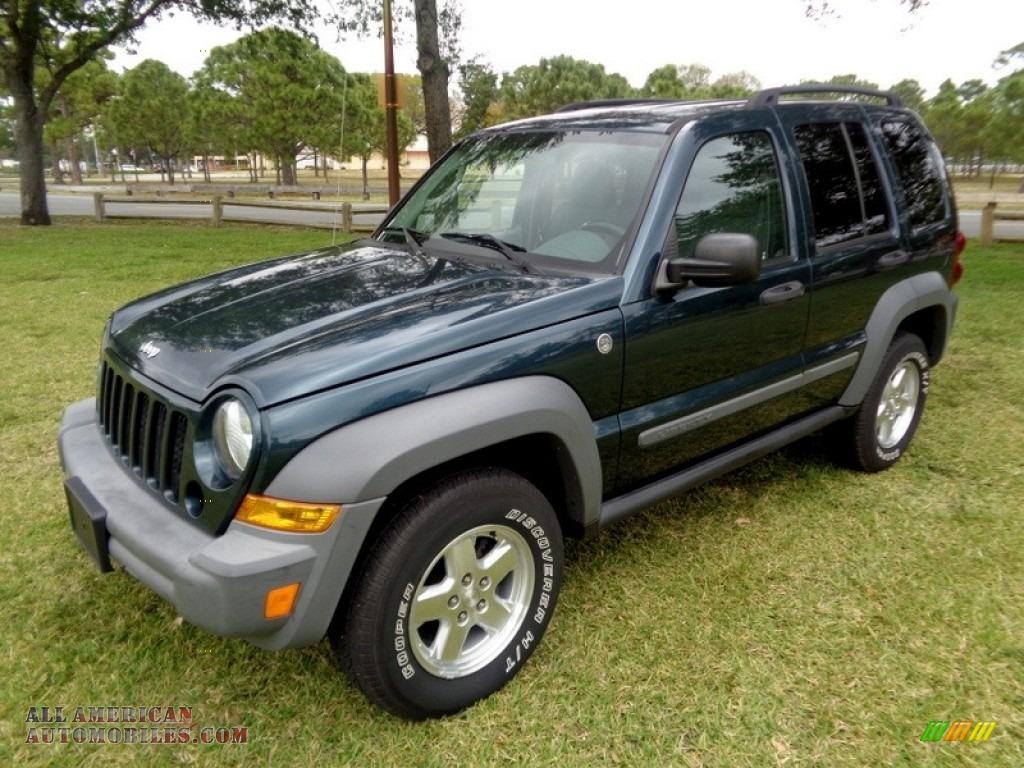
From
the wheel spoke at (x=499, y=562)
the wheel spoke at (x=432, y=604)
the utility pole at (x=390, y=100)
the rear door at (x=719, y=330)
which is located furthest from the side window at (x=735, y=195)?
Result: the utility pole at (x=390, y=100)

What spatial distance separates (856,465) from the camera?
423 centimetres

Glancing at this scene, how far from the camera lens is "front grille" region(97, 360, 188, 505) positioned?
91.0 inches

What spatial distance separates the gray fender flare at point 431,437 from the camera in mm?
2047

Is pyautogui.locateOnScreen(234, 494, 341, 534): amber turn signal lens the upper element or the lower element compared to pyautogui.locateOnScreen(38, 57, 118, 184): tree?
lower

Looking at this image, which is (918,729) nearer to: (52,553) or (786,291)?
(786,291)

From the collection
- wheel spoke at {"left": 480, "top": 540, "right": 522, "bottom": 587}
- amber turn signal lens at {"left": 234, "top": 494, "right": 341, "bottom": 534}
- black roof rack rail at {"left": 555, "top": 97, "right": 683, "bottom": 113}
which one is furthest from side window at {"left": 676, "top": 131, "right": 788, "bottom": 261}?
amber turn signal lens at {"left": 234, "top": 494, "right": 341, "bottom": 534}

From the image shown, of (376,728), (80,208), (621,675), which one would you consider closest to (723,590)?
(621,675)

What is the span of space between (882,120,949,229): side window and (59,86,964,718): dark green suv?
0.10m

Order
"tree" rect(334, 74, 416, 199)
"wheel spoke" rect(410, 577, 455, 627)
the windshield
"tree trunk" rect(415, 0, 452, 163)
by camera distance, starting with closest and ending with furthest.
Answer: "wheel spoke" rect(410, 577, 455, 627) < the windshield < "tree trunk" rect(415, 0, 452, 163) < "tree" rect(334, 74, 416, 199)

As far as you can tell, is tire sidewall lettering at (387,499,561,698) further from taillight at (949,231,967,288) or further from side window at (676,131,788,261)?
taillight at (949,231,967,288)

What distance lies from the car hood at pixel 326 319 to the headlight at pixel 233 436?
0.07m

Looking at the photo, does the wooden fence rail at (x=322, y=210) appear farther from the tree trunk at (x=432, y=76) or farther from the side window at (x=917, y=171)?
the side window at (x=917, y=171)

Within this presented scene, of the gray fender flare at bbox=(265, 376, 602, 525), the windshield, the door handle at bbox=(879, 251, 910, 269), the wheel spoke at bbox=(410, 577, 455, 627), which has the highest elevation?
the windshield

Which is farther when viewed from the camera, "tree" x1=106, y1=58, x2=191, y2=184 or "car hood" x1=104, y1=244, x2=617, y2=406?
"tree" x1=106, y1=58, x2=191, y2=184
